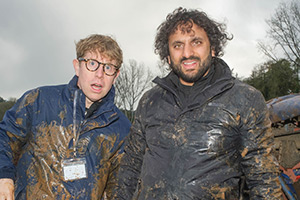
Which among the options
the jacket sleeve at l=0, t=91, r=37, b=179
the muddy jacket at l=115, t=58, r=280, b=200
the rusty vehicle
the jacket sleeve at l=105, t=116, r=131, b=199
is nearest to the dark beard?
the muddy jacket at l=115, t=58, r=280, b=200

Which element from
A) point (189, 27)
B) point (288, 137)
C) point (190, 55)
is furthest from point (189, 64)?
point (288, 137)

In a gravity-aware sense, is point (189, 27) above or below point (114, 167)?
above

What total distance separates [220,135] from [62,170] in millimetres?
1472

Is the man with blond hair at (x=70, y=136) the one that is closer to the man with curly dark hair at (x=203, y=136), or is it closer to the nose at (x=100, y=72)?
the nose at (x=100, y=72)

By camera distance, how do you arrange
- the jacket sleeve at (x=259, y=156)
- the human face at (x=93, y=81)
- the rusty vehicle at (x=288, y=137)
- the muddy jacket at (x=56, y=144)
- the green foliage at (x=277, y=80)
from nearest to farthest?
the jacket sleeve at (x=259, y=156)
the muddy jacket at (x=56, y=144)
the human face at (x=93, y=81)
the rusty vehicle at (x=288, y=137)
the green foliage at (x=277, y=80)

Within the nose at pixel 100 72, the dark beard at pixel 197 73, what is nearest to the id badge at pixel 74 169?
the nose at pixel 100 72

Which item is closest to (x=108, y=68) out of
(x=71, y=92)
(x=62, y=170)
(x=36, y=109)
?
(x=71, y=92)

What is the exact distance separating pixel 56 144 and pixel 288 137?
14.4 feet

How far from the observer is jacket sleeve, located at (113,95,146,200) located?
8.73ft

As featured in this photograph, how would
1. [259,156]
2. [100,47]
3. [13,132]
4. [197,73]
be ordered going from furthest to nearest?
1. [100,47]
2. [13,132]
3. [197,73]
4. [259,156]

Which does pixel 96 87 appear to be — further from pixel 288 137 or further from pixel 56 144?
pixel 288 137

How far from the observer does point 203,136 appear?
2.17 meters

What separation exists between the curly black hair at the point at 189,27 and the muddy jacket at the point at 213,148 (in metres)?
0.63

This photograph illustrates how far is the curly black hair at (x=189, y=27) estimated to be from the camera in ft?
9.14
